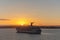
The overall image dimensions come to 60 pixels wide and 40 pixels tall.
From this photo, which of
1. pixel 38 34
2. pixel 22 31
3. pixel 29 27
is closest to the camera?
pixel 38 34

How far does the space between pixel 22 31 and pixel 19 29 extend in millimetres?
576

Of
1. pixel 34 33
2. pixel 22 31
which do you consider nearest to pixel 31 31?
pixel 34 33

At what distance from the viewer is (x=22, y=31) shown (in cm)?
2728

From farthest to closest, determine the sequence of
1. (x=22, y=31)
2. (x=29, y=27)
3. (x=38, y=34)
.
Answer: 1. (x=22, y=31)
2. (x=29, y=27)
3. (x=38, y=34)

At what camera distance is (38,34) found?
2380 cm

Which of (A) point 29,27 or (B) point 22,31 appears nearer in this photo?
(A) point 29,27

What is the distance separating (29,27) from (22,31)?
7.48 feet

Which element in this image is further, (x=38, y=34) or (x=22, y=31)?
(x=22, y=31)

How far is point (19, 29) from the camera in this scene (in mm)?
27500

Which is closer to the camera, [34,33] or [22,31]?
[34,33]

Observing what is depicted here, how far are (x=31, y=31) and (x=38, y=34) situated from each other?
162cm

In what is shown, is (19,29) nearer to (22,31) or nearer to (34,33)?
(22,31)

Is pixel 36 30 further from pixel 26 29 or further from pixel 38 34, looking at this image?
pixel 26 29

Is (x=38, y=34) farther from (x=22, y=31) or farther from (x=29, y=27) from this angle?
(x=22, y=31)
